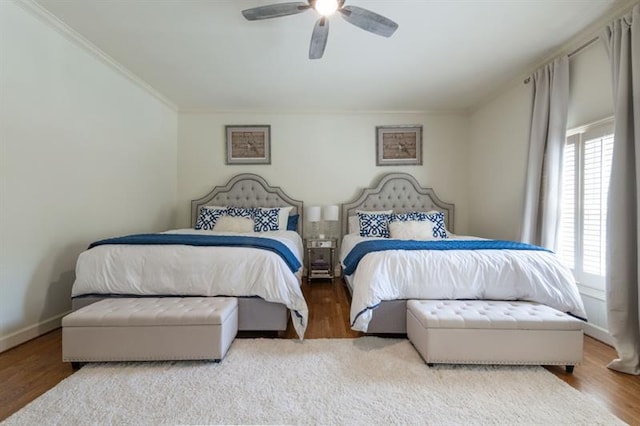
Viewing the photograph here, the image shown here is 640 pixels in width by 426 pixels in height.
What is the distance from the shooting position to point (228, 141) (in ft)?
14.3

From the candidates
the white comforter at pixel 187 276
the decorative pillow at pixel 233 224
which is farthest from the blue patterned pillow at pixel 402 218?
the white comforter at pixel 187 276

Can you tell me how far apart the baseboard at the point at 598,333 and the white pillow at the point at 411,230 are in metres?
1.53

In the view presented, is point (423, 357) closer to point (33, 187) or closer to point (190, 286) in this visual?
point (190, 286)

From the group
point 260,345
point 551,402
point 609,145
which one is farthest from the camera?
point 609,145

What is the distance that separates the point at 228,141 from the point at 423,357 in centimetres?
381

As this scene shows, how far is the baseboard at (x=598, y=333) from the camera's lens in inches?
87.9

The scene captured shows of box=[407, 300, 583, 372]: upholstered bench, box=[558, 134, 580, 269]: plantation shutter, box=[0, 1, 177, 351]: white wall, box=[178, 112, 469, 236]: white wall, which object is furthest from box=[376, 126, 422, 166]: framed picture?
box=[0, 1, 177, 351]: white wall

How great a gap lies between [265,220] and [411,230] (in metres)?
1.89

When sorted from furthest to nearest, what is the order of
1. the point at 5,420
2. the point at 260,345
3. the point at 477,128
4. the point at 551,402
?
the point at 477,128 → the point at 260,345 → the point at 551,402 → the point at 5,420

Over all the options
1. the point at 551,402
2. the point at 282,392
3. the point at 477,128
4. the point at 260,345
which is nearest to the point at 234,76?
the point at 260,345

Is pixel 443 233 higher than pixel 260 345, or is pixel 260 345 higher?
pixel 443 233

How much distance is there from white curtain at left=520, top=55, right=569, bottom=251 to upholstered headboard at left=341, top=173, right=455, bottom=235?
1427 millimetres

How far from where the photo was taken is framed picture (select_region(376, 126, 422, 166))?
4.39 m

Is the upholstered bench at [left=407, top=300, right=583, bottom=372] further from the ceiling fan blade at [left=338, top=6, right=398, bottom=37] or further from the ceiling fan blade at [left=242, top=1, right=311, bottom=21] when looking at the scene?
the ceiling fan blade at [left=242, top=1, right=311, bottom=21]
